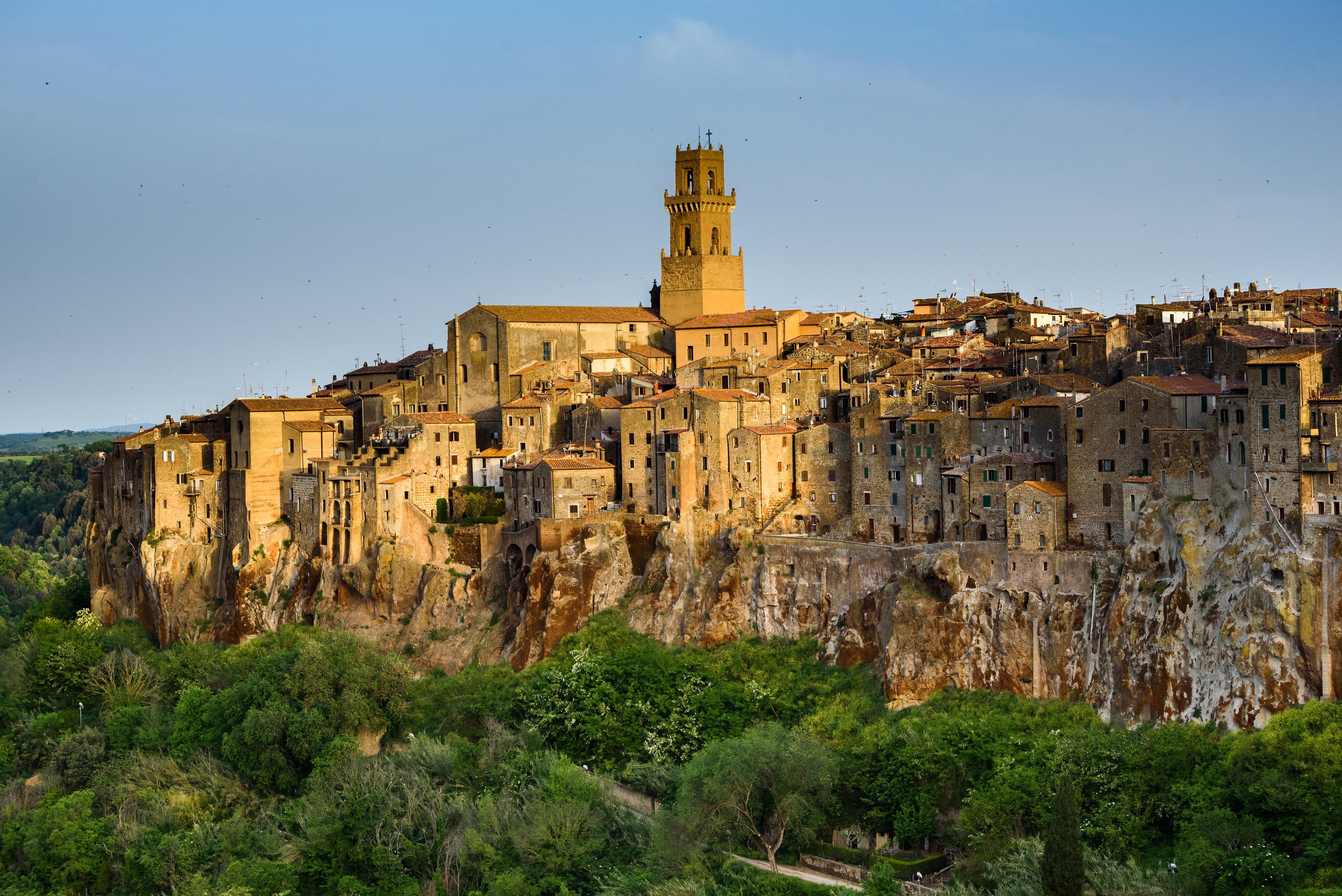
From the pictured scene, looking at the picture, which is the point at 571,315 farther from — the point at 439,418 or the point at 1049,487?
the point at 1049,487

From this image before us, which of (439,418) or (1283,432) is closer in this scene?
(1283,432)

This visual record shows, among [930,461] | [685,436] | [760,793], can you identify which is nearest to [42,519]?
[685,436]

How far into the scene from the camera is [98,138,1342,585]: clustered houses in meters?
55.9

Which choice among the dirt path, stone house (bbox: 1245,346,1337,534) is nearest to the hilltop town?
stone house (bbox: 1245,346,1337,534)

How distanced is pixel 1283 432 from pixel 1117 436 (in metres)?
6.81

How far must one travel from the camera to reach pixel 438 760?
200 ft

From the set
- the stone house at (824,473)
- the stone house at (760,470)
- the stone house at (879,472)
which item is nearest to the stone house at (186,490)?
the stone house at (760,470)

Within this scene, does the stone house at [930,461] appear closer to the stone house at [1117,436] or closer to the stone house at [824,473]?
the stone house at [824,473]

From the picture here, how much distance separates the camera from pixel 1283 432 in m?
51.4

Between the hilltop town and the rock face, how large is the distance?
111 millimetres

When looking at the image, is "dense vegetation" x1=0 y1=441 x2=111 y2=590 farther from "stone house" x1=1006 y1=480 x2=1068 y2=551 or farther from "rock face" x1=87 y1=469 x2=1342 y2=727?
"stone house" x1=1006 y1=480 x2=1068 y2=551

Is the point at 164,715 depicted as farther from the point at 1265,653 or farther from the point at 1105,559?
the point at 1265,653

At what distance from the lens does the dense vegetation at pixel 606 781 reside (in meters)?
47.4

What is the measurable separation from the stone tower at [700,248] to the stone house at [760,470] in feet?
74.8
